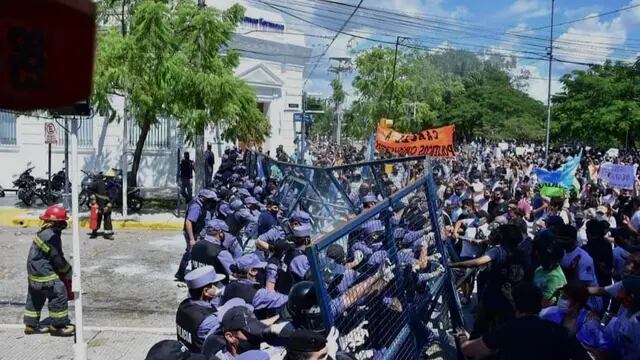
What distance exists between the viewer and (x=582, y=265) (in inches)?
229

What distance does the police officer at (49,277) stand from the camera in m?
7.22

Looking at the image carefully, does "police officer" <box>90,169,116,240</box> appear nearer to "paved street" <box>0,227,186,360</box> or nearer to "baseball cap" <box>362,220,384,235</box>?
"paved street" <box>0,227,186,360</box>

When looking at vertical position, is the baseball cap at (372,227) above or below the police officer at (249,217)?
above

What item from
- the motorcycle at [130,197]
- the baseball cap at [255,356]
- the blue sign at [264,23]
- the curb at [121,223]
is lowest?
the curb at [121,223]

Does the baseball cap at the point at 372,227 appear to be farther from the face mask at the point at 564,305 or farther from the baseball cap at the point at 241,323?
the face mask at the point at 564,305

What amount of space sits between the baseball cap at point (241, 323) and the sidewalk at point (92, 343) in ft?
10.9

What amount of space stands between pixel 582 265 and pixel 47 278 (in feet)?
18.6

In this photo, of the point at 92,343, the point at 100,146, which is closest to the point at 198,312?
the point at 92,343

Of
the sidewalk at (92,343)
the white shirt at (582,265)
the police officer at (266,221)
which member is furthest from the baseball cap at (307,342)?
the police officer at (266,221)

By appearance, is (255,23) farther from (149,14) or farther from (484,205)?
(484,205)

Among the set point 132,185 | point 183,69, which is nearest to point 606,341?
point 183,69

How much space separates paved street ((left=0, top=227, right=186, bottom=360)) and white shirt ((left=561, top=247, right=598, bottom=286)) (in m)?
4.51

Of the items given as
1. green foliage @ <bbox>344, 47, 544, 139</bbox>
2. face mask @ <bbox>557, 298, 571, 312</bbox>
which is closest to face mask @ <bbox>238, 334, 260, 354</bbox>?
face mask @ <bbox>557, 298, 571, 312</bbox>

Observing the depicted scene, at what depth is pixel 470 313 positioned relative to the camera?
26.8 ft
